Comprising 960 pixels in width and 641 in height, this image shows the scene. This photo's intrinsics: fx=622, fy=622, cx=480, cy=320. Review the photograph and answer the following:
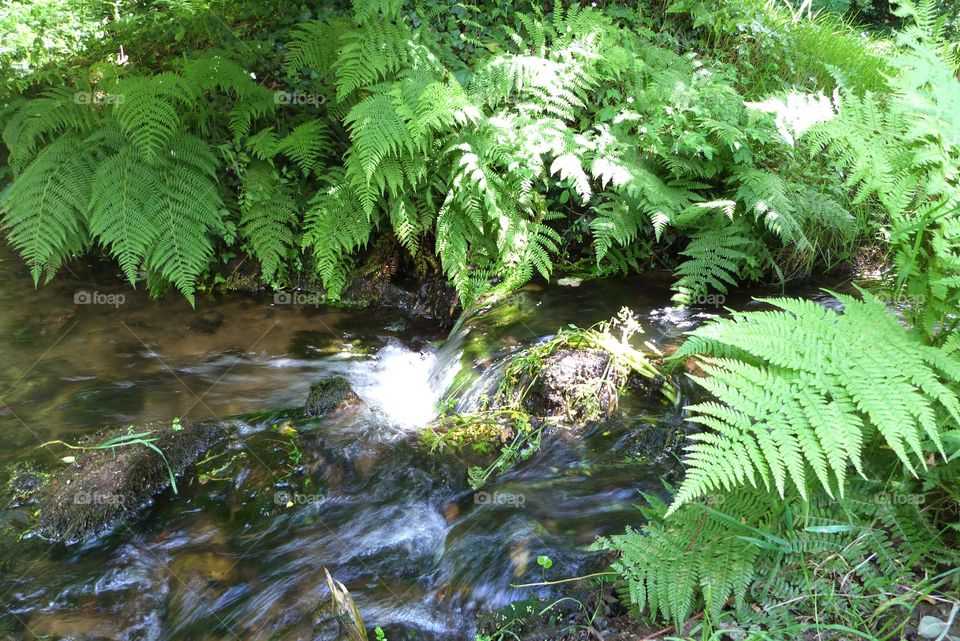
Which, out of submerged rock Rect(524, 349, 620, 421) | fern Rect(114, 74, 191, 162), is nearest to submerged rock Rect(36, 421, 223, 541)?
submerged rock Rect(524, 349, 620, 421)

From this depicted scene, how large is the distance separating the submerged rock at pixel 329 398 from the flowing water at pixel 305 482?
118 mm

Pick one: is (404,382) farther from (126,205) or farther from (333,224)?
(126,205)

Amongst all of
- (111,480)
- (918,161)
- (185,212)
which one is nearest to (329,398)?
(111,480)

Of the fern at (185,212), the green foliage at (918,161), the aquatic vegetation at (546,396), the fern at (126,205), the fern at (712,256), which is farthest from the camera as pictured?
the fern at (185,212)

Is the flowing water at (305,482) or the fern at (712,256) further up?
the fern at (712,256)

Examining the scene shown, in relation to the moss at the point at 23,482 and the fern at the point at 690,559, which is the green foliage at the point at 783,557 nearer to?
the fern at the point at 690,559

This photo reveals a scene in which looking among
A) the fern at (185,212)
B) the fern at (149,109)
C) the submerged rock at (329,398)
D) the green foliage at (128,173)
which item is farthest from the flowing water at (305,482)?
the fern at (149,109)

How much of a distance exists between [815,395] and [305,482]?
7.68 feet

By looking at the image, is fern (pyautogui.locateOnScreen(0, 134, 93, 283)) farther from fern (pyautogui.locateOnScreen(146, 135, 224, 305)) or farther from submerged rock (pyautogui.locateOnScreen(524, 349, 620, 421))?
submerged rock (pyautogui.locateOnScreen(524, 349, 620, 421))

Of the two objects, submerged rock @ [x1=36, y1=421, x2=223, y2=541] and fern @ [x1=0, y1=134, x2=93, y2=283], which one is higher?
fern @ [x1=0, y1=134, x2=93, y2=283]

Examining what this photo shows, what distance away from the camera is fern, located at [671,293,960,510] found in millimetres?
1726

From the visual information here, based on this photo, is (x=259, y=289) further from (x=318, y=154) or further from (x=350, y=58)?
(x=350, y=58)

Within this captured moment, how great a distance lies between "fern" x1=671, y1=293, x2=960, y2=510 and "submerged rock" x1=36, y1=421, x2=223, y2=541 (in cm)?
259

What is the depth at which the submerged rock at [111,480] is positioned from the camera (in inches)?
113
